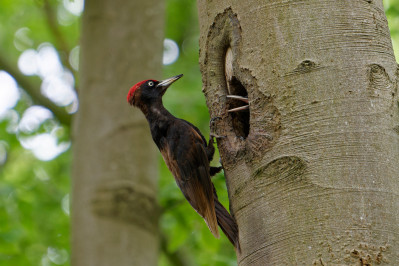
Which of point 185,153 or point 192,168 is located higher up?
point 185,153

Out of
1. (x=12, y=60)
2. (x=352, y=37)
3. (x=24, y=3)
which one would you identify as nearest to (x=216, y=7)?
(x=352, y=37)

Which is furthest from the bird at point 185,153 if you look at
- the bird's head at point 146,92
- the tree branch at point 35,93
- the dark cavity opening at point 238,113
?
the tree branch at point 35,93

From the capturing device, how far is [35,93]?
21.8 ft

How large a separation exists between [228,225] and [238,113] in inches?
24.4

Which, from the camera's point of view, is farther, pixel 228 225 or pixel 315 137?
Result: pixel 228 225

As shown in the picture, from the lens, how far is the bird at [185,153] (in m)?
3.06

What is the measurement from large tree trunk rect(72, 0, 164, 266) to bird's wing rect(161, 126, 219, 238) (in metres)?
0.80

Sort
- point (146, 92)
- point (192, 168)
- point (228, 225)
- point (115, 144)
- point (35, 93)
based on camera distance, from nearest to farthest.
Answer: point (228, 225)
point (192, 168)
point (146, 92)
point (115, 144)
point (35, 93)

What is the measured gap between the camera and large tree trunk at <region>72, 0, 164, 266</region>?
4.32 metres

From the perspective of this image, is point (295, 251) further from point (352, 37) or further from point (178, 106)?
point (178, 106)

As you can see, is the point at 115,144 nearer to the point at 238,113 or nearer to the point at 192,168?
the point at 192,168

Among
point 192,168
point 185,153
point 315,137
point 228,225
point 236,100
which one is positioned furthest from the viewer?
point 185,153

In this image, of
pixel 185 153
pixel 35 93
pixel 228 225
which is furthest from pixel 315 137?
pixel 35 93

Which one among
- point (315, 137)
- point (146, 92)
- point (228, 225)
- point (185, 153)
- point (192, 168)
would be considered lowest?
point (228, 225)
